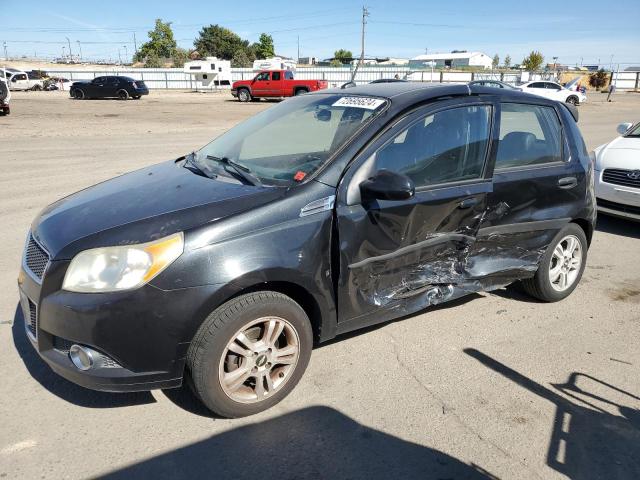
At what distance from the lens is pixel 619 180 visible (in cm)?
646

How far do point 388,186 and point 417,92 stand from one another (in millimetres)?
925

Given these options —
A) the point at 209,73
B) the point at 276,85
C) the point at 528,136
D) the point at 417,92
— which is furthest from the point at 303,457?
the point at 209,73

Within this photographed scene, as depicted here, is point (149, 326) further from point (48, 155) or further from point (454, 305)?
point (48, 155)

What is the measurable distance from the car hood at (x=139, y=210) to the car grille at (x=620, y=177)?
526 cm

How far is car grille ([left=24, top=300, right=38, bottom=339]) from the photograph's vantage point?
8.91 feet

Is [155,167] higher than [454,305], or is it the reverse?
[155,167]

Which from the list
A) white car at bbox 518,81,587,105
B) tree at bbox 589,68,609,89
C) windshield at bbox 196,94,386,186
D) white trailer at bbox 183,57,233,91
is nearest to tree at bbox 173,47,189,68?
white trailer at bbox 183,57,233,91

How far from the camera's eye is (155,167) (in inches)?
156

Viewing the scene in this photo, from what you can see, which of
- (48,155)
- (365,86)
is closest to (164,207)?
(365,86)

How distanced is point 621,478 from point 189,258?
232cm

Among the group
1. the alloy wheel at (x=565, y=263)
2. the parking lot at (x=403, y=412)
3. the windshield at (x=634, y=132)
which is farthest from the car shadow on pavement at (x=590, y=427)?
the windshield at (x=634, y=132)

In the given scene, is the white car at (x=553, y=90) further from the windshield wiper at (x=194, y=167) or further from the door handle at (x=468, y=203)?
the windshield wiper at (x=194, y=167)

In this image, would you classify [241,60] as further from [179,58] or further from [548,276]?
[548,276]

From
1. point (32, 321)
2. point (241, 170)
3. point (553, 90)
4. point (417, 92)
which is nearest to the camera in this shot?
point (32, 321)
